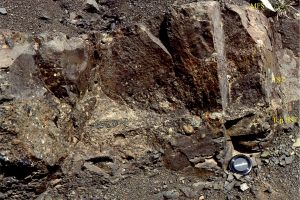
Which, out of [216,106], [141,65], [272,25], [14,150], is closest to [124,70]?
[141,65]

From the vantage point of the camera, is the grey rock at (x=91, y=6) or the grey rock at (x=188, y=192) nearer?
the grey rock at (x=188, y=192)

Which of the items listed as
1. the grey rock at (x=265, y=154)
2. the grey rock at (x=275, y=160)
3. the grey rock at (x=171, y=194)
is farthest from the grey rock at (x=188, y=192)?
the grey rock at (x=275, y=160)

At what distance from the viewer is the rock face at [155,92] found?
4.85 metres

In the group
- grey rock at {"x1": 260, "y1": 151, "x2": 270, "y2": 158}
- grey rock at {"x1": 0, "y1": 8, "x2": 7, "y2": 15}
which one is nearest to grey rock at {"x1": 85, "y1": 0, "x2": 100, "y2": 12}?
grey rock at {"x1": 0, "y1": 8, "x2": 7, "y2": 15}

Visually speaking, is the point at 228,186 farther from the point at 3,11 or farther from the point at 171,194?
the point at 3,11

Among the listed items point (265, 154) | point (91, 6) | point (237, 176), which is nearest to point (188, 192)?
point (237, 176)

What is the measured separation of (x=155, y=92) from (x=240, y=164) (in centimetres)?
142

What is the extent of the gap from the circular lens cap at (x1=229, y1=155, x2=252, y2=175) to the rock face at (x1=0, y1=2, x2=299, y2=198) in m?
0.12

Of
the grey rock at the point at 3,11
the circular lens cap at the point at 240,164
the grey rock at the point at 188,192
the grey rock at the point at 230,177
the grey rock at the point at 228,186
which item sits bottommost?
the grey rock at the point at 188,192

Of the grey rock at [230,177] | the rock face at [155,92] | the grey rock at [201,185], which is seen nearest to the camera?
the rock face at [155,92]

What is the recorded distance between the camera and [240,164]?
18.0ft

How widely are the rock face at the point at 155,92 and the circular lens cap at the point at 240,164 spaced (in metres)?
0.12

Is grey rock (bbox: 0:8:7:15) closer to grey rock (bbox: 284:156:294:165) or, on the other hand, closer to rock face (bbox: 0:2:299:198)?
rock face (bbox: 0:2:299:198)

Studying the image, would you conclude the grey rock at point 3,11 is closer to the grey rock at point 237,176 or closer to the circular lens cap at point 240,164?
the circular lens cap at point 240,164
